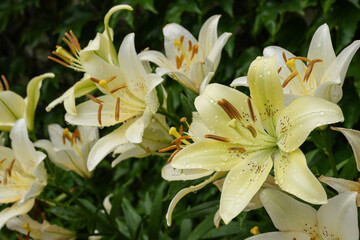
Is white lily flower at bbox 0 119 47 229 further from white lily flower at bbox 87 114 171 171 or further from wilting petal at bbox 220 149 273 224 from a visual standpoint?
wilting petal at bbox 220 149 273 224

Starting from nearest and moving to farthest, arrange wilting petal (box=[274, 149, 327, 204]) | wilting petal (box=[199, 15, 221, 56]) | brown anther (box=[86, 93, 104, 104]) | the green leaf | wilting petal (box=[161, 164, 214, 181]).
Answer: wilting petal (box=[274, 149, 327, 204]), wilting petal (box=[161, 164, 214, 181]), brown anther (box=[86, 93, 104, 104]), wilting petal (box=[199, 15, 221, 56]), the green leaf

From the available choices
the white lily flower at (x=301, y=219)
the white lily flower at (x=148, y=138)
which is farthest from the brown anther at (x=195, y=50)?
the white lily flower at (x=301, y=219)

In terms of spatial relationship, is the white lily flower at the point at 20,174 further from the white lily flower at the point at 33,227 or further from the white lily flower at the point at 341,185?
the white lily flower at the point at 341,185

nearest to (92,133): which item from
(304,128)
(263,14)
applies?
(304,128)

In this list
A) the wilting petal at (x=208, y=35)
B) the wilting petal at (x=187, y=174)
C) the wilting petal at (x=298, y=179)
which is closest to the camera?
the wilting petal at (x=298, y=179)

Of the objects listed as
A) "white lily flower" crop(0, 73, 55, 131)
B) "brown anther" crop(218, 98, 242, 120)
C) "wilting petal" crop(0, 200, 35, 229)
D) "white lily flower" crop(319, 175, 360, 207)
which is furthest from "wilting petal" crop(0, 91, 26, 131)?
"white lily flower" crop(319, 175, 360, 207)

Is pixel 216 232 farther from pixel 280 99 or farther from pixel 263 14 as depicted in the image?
pixel 263 14
